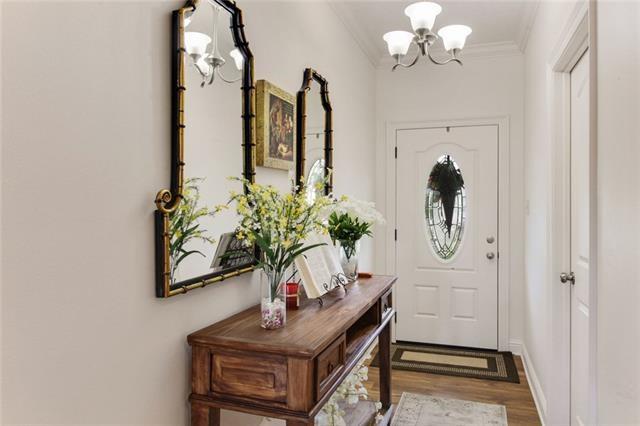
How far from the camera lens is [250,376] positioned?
139 centimetres

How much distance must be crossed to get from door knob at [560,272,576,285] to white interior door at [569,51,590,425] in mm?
20

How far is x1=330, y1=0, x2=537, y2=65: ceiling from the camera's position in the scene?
3.14 meters

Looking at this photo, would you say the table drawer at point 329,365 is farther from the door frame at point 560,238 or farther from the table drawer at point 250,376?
the door frame at point 560,238

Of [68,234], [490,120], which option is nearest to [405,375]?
[490,120]

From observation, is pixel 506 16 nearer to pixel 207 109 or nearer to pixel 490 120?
pixel 490 120

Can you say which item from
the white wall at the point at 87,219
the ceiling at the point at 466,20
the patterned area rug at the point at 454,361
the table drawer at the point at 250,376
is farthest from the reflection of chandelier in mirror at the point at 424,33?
the patterned area rug at the point at 454,361

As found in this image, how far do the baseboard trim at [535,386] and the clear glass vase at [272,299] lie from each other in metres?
1.95

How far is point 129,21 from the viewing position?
1.26 meters

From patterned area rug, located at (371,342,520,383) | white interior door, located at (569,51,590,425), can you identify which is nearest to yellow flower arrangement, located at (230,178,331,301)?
white interior door, located at (569,51,590,425)

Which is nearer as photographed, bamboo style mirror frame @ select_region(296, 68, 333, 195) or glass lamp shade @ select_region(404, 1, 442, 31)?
bamboo style mirror frame @ select_region(296, 68, 333, 195)

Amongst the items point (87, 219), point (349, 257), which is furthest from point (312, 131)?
point (87, 219)

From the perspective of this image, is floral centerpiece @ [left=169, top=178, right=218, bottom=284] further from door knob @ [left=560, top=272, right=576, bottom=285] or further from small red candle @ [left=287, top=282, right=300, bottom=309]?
door knob @ [left=560, top=272, right=576, bottom=285]

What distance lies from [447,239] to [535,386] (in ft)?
4.71

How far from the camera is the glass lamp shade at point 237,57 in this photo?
5.80 feet
